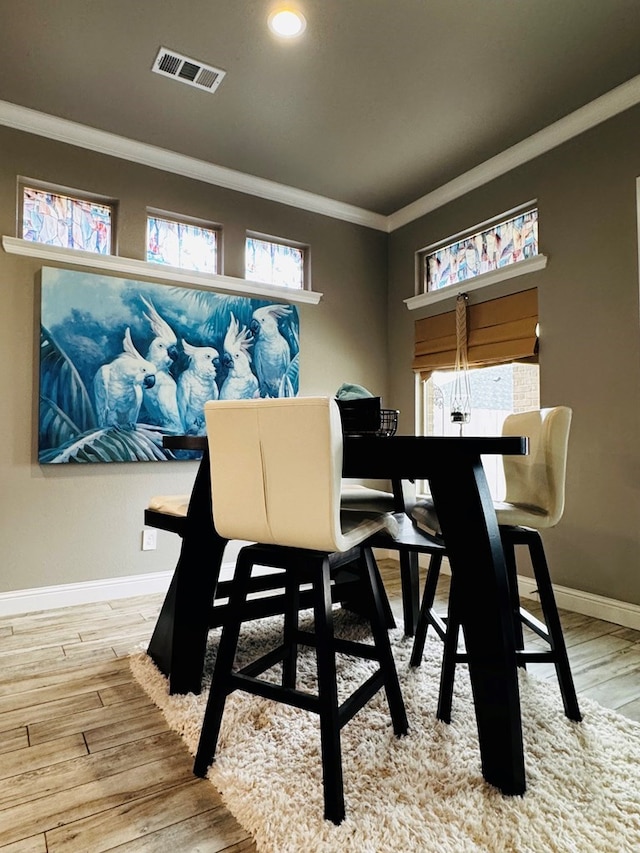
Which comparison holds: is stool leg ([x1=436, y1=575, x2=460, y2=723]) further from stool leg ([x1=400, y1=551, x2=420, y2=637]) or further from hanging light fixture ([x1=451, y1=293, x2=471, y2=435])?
hanging light fixture ([x1=451, y1=293, x2=471, y2=435])

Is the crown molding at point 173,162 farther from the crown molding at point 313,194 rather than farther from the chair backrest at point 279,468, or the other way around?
the chair backrest at point 279,468

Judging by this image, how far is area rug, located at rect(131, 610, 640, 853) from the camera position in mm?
1204

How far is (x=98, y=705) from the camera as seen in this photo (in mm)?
1862

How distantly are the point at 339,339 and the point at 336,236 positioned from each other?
0.82 metres

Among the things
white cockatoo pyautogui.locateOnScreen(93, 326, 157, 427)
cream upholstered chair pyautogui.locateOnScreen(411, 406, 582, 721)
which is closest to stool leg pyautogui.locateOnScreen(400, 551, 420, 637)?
cream upholstered chair pyautogui.locateOnScreen(411, 406, 582, 721)

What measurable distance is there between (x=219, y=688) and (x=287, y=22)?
2.63 m

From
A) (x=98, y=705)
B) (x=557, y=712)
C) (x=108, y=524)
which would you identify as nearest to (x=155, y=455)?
(x=108, y=524)

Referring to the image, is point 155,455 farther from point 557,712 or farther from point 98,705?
point 557,712

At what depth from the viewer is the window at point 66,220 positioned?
308cm

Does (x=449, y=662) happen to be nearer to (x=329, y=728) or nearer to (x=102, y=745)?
(x=329, y=728)

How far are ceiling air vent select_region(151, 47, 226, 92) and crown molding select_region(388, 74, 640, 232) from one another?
183cm

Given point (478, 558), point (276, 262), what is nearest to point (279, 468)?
point (478, 558)

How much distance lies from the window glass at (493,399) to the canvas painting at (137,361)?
122 centimetres

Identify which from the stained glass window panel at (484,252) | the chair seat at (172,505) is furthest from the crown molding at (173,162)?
the chair seat at (172,505)
